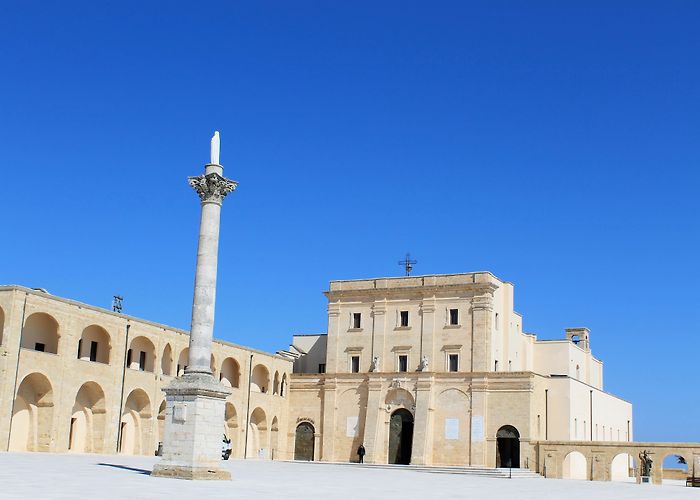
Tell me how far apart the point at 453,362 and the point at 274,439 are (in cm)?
1289

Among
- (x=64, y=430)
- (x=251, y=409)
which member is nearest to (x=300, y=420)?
(x=251, y=409)

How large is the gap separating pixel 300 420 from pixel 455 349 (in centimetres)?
1159

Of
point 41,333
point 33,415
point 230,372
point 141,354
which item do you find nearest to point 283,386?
point 230,372

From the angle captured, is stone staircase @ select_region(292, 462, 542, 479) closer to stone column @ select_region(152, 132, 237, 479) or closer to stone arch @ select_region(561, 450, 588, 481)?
stone arch @ select_region(561, 450, 588, 481)

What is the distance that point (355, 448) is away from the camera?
55594 mm

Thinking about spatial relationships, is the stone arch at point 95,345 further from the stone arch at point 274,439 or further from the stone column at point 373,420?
the stone column at point 373,420

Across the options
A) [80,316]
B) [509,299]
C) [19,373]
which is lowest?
[19,373]

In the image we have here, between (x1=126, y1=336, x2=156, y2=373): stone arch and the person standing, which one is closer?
(x1=126, y1=336, x2=156, y2=373): stone arch

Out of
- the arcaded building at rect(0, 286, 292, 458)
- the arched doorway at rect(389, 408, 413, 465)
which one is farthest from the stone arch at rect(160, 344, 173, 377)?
the arched doorway at rect(389, 408, 413, 465)

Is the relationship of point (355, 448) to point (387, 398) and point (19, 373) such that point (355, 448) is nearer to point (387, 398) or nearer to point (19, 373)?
point (387, 398)

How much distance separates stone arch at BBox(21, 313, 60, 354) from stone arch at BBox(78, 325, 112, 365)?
175cm

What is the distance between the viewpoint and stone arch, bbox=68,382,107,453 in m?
43.9

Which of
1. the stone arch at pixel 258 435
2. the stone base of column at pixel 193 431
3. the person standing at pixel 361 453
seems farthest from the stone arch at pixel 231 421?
the stone base of column at pixel 193 431

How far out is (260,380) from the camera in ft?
196
